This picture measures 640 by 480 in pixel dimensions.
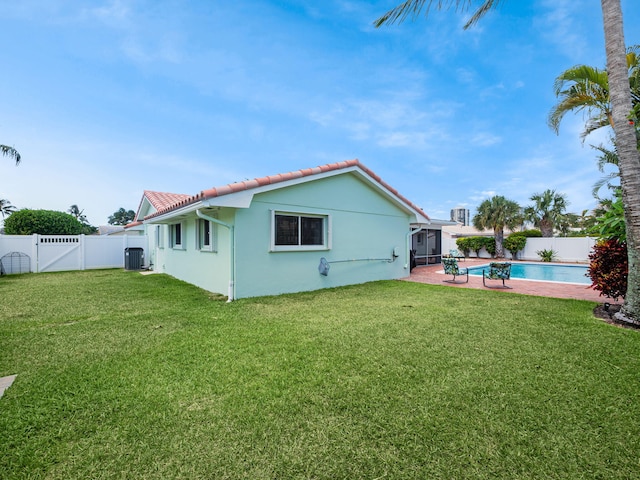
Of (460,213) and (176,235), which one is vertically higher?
(460,213)

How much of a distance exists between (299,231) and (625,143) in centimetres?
866

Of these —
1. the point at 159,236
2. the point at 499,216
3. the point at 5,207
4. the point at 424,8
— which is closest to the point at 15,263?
the point at 159,236

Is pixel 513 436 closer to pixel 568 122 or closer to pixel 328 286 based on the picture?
pixel 328 286

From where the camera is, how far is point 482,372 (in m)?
3.97

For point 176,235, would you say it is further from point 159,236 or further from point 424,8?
point 424,8

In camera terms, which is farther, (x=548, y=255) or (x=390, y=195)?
(x=548, y=255)

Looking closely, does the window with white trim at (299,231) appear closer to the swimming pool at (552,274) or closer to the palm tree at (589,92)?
the palm tree at (589,92)

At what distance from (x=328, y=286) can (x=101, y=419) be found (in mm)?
8434

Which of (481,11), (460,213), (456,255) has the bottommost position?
(456,255)

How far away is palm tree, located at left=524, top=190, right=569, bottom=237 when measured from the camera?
2639cm

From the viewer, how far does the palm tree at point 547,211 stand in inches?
1039

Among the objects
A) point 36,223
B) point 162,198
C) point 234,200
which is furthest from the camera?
point 36,223

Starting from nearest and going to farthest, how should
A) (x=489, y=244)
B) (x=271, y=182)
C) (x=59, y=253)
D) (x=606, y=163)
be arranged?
(x=271, y=182) → (x=606, y=163) → (x=59, y=253) → (x=489, y=244)

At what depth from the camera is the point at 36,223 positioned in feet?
65.3
